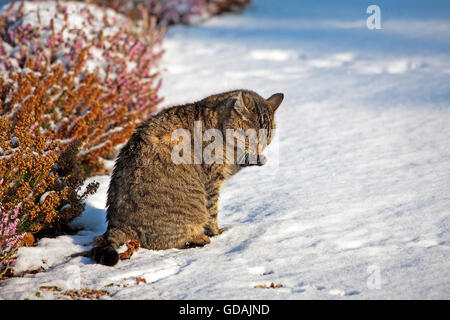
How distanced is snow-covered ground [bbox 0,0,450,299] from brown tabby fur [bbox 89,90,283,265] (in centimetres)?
13

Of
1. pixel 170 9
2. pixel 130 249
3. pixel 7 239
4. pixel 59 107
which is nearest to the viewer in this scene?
pixel 7 239

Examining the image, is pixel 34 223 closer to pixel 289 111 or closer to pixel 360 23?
pixel 289 111

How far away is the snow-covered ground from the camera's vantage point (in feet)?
8.55

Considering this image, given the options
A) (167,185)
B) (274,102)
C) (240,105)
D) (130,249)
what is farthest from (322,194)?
(130,249)

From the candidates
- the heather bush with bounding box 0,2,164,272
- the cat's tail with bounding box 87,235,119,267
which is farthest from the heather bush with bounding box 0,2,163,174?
the cat's tail with bounding box 87,235,119,267

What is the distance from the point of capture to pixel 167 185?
3166 millimetres

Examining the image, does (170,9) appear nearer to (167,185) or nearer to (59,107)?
(59,107)

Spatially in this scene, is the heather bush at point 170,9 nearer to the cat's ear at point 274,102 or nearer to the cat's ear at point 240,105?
the cat's ear at point 274,102

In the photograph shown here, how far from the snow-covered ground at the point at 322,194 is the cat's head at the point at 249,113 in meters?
0.68

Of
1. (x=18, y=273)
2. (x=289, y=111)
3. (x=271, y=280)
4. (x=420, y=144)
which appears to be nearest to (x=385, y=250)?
(x=271, y=280)

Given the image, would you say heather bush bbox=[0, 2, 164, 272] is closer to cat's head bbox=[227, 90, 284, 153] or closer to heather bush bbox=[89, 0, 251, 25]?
cat's head bbox=[227, 90, 284, 153]

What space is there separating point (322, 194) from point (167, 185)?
136 centimetres

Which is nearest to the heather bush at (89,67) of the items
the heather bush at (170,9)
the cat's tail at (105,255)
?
the cat's tail at (105,255)
